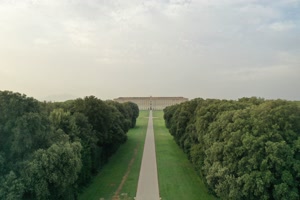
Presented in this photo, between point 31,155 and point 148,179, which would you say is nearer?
point 31,155

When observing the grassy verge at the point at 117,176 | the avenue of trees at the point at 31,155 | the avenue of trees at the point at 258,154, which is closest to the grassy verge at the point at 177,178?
the grassy verge at the point at 117,176

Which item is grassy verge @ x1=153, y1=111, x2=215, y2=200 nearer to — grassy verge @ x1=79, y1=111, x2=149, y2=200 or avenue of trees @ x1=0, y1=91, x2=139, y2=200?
grassy verge @ x1=79, y1=111, x2=149, y2=200

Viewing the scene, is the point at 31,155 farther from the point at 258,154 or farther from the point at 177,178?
the point at 177,178

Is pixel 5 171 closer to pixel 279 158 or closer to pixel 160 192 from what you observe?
pixel 160 192

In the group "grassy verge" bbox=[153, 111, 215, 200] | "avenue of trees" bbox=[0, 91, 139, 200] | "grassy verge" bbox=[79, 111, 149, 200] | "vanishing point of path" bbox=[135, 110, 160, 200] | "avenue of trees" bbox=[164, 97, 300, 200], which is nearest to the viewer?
"avenue of trees" bbox=[0, 91, 139, 200]

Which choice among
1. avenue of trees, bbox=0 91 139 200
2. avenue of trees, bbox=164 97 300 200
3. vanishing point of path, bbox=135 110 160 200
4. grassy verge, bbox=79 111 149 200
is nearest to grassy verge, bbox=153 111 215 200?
vanishing point of path, bbox=135 110 160 200

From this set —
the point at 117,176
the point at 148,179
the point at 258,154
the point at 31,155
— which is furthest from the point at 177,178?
the point at 31,155

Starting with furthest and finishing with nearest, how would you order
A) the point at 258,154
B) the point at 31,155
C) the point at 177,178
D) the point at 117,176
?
the point at 117,176 → the point at 177,178 → the point at 258,154 → the point at 31,155

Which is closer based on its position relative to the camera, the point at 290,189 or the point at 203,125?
the point at 290,189

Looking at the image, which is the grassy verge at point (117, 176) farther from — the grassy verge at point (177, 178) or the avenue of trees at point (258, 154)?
the avenue of trees at point (258, 154)

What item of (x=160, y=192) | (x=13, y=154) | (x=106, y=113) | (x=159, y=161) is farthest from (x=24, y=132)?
(x=159, y=161)

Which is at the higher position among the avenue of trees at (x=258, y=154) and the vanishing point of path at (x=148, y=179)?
the avenue of trees at (x=258, y=154)
